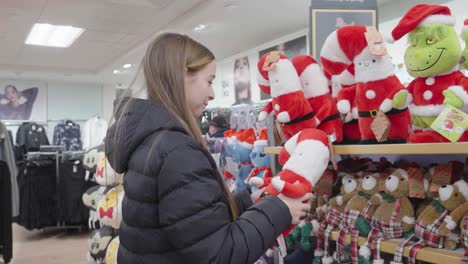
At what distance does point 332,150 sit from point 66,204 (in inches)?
186

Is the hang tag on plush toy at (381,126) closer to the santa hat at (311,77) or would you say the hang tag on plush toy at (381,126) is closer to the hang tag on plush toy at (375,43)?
the hang tag on plush toy at (375,43)

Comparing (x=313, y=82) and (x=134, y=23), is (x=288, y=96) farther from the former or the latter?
(x=134, y=23)

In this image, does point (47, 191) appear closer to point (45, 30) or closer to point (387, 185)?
point (45, 30)

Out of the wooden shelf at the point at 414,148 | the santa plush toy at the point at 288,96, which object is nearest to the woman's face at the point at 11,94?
the santa plush toy at the point at 288,96

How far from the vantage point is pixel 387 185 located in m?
1.27

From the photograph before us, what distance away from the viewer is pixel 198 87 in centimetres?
112

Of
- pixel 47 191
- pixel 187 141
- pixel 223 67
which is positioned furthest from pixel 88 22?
pixel 187 141

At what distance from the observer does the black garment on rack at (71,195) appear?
5219mm

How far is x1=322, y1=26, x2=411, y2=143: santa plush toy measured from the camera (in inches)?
49.3

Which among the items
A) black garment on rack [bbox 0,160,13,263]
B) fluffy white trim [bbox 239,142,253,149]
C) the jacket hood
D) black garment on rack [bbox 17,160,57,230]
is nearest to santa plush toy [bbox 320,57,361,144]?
the jacket hood

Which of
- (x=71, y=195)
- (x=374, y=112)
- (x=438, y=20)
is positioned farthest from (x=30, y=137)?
(x=438, y=20)

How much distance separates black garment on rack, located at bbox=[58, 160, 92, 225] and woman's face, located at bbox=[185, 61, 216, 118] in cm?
457

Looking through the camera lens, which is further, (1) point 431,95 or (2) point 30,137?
(2) point 30,137

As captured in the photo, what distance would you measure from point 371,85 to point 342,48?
0.16 meters
